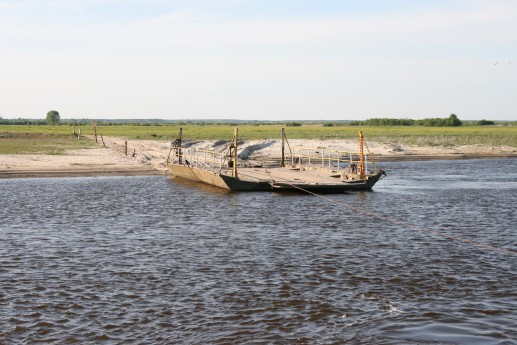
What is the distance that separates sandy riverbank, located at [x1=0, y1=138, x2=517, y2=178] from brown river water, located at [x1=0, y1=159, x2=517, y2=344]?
12.5m

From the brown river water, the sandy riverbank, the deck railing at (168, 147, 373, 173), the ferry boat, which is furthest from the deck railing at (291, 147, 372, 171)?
the brown river water

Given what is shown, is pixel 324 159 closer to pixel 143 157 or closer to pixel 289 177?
pixel 289 177

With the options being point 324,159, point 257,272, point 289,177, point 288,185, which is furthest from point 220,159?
point 257,272

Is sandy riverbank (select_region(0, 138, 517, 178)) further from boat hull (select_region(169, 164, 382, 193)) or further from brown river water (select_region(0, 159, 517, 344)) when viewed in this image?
brown river water (select_region(0, 159, 517, 344))

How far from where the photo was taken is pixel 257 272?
48.5 ft

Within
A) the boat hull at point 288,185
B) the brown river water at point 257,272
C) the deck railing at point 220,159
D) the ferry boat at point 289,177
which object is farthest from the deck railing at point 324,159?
the brown river water at point 257,272

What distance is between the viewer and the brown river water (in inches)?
429

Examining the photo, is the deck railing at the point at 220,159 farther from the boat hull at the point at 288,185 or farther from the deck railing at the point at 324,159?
the boat hull at the point at 288,185

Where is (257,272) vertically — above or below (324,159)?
below

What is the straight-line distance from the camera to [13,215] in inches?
926

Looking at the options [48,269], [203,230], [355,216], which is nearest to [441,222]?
[355,216]

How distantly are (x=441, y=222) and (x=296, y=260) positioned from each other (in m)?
8.25

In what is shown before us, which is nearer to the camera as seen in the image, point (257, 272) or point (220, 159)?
point (257, 272)

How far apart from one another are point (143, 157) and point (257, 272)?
36.4 m
